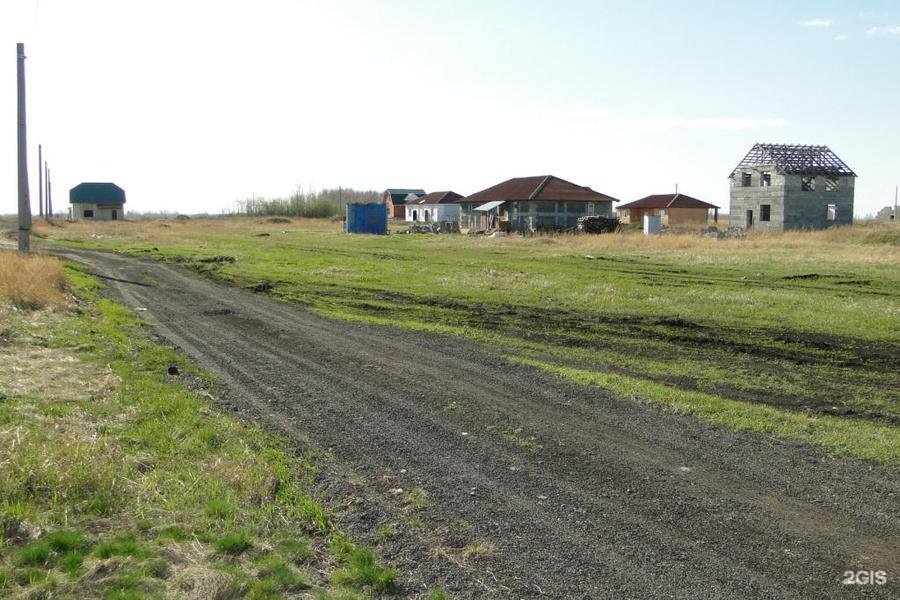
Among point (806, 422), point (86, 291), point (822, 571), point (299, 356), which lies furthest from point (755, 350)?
point (86, 291)

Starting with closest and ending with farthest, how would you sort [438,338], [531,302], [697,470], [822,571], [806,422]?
[822,571] < [697,470] < [806,422] < [438,338] < [531,302]

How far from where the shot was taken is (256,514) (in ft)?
19.2

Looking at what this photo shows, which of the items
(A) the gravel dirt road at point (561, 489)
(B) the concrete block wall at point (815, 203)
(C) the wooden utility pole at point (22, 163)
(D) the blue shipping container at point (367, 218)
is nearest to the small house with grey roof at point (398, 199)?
(D) the blue shipping container at point (367, 218)

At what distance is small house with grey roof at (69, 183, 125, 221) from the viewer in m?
103

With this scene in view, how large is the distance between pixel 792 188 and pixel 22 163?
47.1 metres

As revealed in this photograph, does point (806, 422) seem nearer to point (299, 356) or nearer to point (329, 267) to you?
point (299, 356)

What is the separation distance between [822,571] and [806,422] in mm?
3716

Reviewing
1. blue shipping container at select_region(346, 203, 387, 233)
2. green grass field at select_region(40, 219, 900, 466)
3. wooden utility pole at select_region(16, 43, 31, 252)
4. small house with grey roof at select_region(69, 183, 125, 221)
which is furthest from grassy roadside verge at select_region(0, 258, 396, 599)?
small house with grey roof at select_region(69, 183, 125, 221)

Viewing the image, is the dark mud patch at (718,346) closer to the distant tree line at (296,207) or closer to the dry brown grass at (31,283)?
the dry brown grass at (31,283)

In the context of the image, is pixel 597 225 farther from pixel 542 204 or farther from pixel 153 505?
pixel 153 505

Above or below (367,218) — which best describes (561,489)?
below

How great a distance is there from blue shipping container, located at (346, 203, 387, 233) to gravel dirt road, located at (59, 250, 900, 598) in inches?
2059

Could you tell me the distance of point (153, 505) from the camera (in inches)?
235

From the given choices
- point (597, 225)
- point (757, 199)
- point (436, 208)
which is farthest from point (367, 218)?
point (436, 208)
